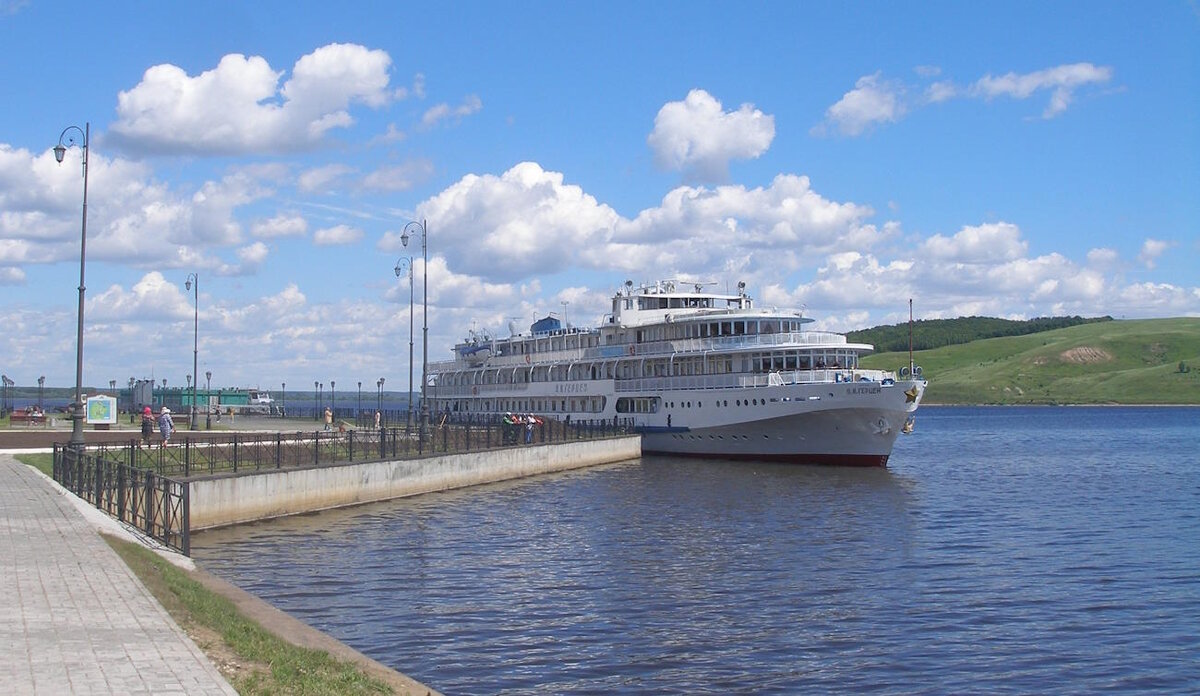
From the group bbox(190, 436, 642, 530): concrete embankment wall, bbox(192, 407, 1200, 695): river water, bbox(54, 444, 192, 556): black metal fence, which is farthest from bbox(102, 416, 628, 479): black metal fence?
bbox(192, 407, 1200, 695): river water

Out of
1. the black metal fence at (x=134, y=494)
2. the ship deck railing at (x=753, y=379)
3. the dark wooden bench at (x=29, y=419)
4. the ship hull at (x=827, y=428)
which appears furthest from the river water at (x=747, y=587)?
the dark wooden bench at (x=29, y=419)

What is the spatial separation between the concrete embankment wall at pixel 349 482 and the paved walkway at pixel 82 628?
10.8m

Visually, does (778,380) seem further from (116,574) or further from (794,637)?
(116,574)

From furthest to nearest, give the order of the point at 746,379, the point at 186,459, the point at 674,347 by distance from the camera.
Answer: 1. the point at 674,347
2. the point at 746,379
3. the point at 186,459

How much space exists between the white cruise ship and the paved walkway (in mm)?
40696

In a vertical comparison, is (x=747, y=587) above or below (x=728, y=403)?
below

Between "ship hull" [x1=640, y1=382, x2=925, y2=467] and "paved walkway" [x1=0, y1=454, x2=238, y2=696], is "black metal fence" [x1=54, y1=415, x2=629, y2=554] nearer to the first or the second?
"paved walkway" [x1=0, y1=454, x2=238, y2=696]

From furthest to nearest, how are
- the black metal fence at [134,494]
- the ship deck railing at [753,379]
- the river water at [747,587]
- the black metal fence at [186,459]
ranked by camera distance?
1. the ship deck railing at [753,379]
2. the black metal fence at [186,459]
3. the black metal fence at [134,494]
4. the river water at [747,587]

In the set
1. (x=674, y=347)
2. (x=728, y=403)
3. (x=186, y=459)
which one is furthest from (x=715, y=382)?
(x=186, y=459)

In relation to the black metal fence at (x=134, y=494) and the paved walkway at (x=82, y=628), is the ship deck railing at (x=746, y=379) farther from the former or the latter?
the paved walkway at (x=82, y=628)

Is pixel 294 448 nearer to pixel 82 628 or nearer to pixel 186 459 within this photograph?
pixel 186 459

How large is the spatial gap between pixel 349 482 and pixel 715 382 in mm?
28114

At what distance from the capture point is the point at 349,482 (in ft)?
121

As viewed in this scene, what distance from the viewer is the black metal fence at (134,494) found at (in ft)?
74.3
